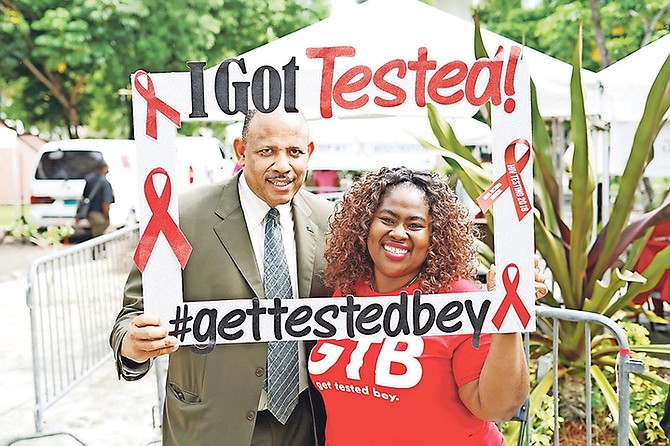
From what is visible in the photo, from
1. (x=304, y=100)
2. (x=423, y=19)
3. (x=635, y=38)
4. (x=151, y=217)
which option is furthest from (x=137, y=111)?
(x=635, y=38)

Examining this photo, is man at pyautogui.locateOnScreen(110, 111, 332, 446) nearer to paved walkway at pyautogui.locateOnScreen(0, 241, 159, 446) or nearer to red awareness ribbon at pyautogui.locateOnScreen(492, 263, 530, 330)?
red awareness ribbon at pyautogui.locateOnScreen(492, 263, 530, 330)

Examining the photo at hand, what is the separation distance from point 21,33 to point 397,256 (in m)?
18.0

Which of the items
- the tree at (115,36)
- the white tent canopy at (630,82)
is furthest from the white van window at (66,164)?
the white tent canopy at (630,82)

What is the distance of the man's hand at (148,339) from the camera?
201 centimetres

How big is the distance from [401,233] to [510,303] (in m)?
0.34

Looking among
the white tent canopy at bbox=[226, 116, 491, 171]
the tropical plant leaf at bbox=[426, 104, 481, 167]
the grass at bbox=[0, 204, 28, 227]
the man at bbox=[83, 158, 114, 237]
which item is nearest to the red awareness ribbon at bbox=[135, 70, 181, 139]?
the tropical plant leaf at bbox=[426, 104, 481, 167]

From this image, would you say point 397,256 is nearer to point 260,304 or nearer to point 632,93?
point 260,304

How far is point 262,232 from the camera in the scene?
7.78ft

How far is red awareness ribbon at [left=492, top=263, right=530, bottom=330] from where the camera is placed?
6.71 feet

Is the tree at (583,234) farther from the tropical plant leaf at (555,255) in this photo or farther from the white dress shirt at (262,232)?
the white dress shirt at (262,232)

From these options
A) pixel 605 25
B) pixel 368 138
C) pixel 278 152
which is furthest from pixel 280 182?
pixel 605 25

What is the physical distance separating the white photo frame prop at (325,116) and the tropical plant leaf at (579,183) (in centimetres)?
227

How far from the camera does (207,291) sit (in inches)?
88.2

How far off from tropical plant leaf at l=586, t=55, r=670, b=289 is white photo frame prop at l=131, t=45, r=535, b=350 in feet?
7.46
